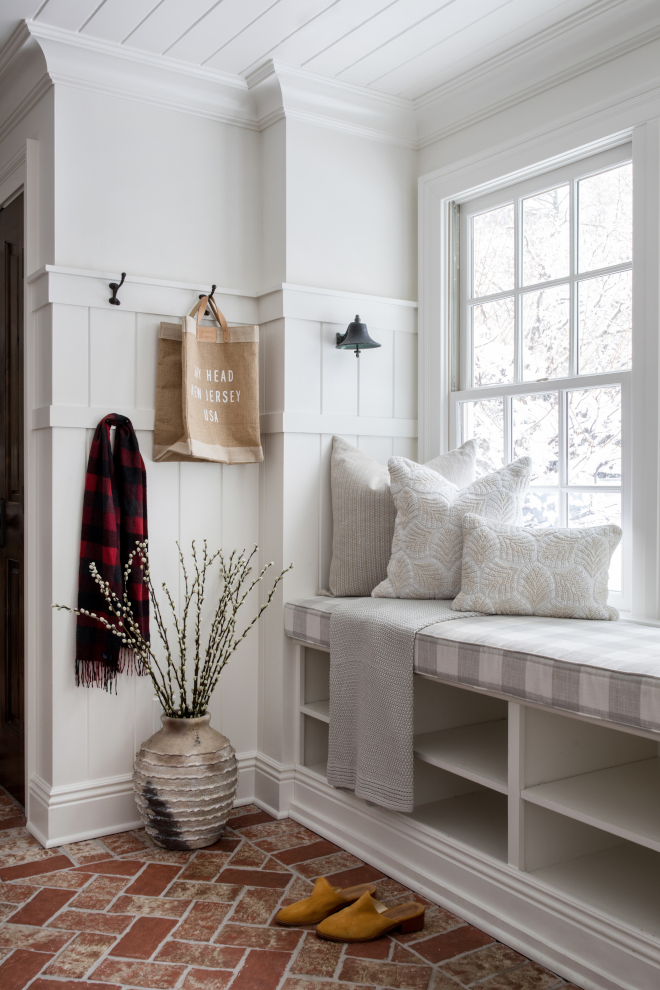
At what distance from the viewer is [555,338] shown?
2.87 m

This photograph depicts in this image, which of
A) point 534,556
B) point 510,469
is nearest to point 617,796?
point 534,556

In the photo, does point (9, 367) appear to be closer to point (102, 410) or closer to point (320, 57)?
point (102, 410)

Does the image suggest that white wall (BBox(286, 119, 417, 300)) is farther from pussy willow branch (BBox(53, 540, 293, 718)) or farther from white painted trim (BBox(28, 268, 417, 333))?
pussy willow branch (BBox(53, 540, 293, 718))

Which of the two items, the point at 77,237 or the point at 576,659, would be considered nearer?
the point at 576,659

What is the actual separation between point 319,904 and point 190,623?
3.68ft

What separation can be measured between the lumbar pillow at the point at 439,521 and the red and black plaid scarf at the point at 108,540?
85 centimetres

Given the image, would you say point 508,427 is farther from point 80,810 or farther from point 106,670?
point 80,810

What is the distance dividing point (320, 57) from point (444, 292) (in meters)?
0.93

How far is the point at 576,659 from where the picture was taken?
1.90 meters

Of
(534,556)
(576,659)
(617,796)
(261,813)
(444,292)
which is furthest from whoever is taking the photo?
(444,292)

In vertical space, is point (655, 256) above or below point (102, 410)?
above

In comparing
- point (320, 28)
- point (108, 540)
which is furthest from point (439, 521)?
point (320, 28)

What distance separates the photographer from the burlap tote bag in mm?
2840

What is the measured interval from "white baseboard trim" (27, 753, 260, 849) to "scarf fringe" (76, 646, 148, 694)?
322 mm
